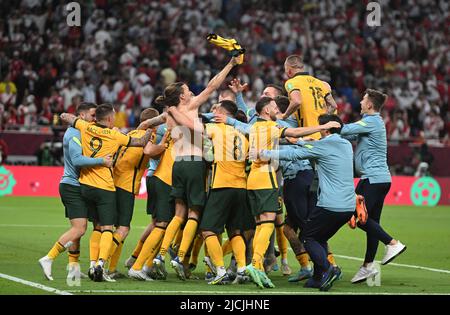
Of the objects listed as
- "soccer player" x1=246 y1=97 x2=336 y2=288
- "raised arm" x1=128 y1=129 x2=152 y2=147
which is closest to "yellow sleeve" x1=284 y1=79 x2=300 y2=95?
"soccer player" x1=246 y1=97 x2=336 y2=288

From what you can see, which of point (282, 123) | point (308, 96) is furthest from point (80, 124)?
point (308, 96)

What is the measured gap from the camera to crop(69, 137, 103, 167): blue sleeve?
12141 mm

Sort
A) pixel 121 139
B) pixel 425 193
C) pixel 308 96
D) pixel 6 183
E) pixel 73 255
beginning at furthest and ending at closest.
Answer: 1. pixel 425 193
2. pixel 6 183
3. pixel 308 96
4. pixel 73 255
5. pixel 121 139

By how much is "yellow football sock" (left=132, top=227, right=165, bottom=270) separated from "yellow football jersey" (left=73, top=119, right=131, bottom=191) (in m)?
0.81

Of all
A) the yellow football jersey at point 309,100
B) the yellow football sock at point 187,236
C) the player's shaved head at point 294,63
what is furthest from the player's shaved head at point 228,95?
the yellow football sock at point 187,236

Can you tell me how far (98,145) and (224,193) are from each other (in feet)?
5.36

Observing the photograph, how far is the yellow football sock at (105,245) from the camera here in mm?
12047

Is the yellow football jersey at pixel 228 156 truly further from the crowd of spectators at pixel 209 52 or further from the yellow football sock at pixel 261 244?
the crowd of spectators at pixel 209 52

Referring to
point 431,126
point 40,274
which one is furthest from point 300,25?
point 40,274

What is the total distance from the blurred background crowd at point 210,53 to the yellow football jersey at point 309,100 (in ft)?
49.0

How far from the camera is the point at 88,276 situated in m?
12.3

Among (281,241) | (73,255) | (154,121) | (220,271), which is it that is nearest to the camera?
(220,271)

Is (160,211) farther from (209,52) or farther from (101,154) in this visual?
(209,52)

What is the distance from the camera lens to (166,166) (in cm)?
1312
